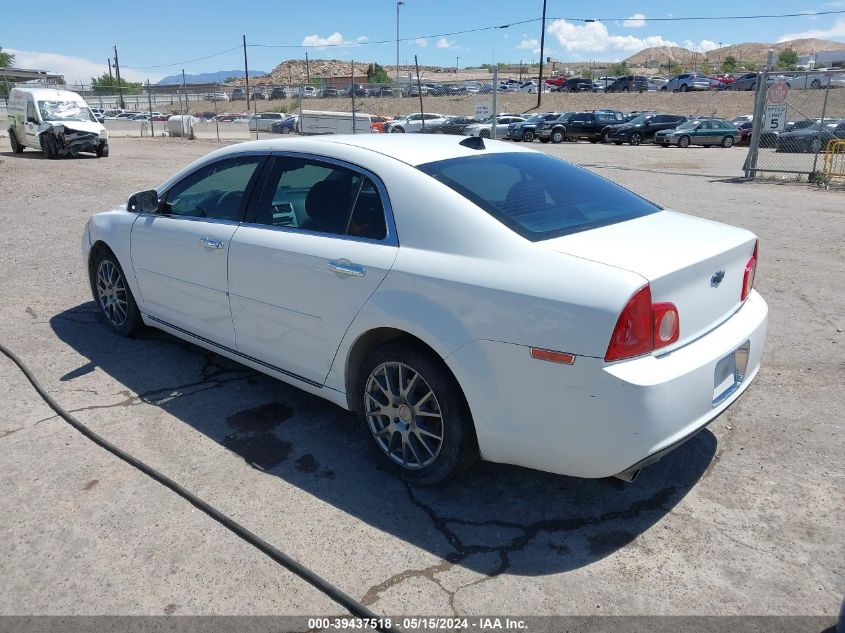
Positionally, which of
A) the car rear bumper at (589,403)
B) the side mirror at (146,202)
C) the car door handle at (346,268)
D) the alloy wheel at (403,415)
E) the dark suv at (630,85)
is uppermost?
the dark suv at (630,85)

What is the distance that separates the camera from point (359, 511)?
10.6ft

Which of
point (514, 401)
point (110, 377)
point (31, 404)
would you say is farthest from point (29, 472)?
point (514, 401)

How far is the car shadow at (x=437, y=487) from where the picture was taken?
9.78 feet

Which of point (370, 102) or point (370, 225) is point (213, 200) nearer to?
point (370, 225)

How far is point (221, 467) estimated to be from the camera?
3588mm

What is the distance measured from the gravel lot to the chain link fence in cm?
1264

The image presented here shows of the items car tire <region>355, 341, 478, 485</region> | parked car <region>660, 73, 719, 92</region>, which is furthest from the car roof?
parked car <region>660, 73, 719, 92</region>

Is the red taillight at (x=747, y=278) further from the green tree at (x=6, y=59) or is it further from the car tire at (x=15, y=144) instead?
the green tree at (x=6, y=59)

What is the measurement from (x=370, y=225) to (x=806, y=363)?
3386 millimetres

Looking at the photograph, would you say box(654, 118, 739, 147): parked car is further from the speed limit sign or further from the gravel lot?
the gravel lot

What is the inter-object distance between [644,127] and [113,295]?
108 feet

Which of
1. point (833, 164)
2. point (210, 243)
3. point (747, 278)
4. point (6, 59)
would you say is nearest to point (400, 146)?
point (210, 243)

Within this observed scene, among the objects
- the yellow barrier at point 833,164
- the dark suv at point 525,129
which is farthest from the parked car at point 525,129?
the yellow barrier at point 833,164

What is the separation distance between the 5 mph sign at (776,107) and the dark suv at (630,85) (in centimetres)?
4892
